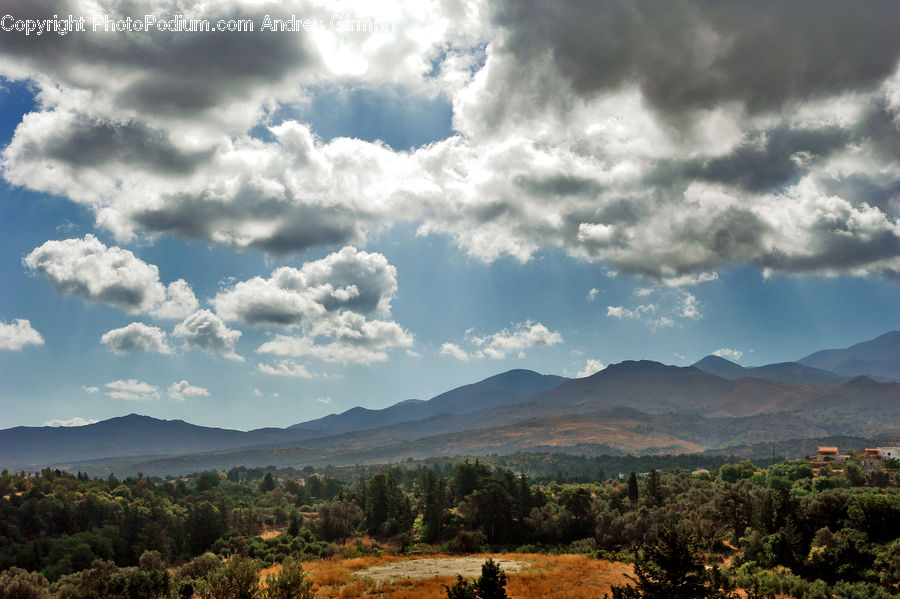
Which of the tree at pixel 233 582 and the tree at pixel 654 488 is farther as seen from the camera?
the tree at pixel 654 488

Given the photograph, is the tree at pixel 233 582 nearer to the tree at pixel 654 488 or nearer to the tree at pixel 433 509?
the tree at pixel 433 509

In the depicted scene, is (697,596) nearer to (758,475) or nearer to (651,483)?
(651,483)

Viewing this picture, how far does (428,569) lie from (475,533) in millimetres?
36112

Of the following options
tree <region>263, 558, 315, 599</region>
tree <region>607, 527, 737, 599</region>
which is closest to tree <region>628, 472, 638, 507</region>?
tree <region>607, 527, 737, 599</region>

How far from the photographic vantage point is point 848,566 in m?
49.2

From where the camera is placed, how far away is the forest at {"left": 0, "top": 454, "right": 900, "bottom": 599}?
30.5 meters

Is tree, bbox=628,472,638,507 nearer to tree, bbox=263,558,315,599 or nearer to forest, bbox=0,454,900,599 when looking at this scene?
forest, bbox=0,454,900,599

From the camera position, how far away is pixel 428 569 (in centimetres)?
5159

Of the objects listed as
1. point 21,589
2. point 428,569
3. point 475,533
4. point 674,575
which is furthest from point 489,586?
point 475,533

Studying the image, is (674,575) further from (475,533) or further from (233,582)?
(475,533)

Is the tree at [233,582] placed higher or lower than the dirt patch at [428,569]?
higher

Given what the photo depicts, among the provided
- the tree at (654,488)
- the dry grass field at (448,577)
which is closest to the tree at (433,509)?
the tree at (654,488)

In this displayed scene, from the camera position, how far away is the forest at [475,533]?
30453 mm

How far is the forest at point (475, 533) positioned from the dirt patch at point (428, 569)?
7.22 metres
